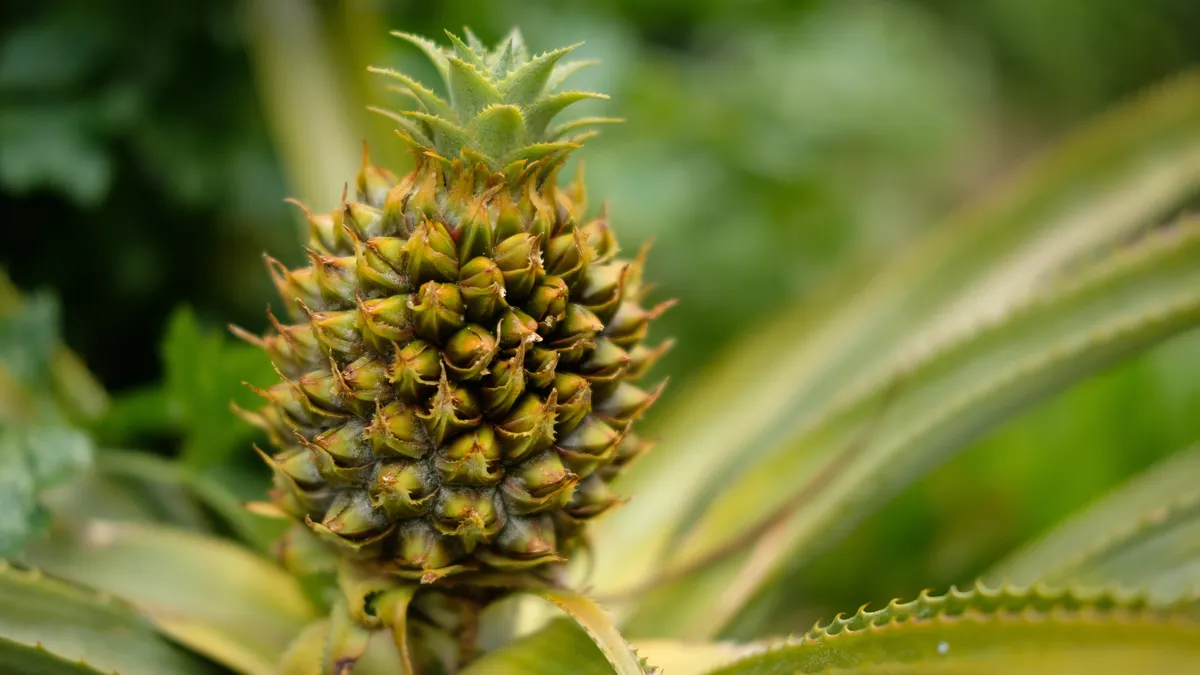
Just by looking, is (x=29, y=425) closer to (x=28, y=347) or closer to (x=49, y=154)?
(x=28, y=347)

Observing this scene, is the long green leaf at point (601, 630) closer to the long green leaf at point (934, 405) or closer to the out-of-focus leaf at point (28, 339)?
the long green leaf at point (934, 405)

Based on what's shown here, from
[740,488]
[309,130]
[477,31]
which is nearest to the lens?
[740,488]

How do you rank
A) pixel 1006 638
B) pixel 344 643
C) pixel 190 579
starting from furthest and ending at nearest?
1. pixel 190 579
2. pixel 344 643
3. pixel 1006 638

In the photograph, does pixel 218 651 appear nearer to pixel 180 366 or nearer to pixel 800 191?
pixel 180 366

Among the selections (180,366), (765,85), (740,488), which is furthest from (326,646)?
(765,85)

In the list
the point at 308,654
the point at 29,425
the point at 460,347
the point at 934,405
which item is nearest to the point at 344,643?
the point at 308,654

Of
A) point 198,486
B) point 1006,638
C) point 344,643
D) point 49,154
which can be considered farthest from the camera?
point 49,154

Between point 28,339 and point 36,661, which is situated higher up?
point 28,339
